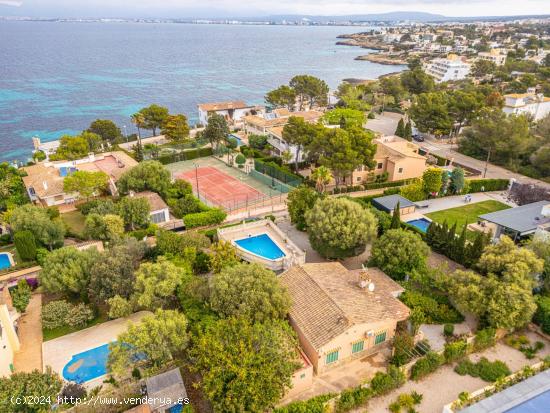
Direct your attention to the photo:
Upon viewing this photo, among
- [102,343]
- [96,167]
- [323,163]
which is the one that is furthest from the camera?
[96,167]

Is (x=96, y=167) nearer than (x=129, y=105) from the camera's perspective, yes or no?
Yes

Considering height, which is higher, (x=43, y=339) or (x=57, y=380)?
(x=57, y=380)

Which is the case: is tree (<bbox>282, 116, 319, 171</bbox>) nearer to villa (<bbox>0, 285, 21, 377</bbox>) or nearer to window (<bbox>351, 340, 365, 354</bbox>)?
window (<bbox>351, 340, 365, 354</bbox>)

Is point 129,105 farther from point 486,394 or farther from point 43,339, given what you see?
point 486,394

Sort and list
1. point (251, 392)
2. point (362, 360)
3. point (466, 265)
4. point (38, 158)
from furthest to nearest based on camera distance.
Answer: point (38, 158) < point (466, 265) < point (362, 360) < point (251, 392)

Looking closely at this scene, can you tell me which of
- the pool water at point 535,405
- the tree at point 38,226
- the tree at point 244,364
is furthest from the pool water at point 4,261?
the pool water at point 535,405

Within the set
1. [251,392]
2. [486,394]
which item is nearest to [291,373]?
[251,392]

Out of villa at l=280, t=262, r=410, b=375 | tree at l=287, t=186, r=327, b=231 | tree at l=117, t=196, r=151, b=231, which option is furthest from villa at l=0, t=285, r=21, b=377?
tree at l=287, t=186, r=327, b=231
